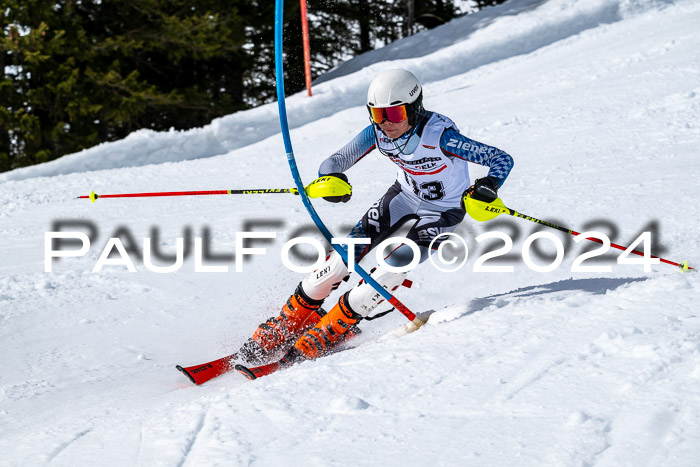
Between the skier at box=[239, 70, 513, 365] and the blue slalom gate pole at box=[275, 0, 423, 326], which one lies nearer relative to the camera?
the blue slalom gate pole at box=[275, 0, 423, 326]

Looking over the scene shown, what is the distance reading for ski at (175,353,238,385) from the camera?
399 centimetres

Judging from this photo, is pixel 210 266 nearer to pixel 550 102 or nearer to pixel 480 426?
pixel 480 426

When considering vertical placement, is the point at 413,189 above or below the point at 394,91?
below

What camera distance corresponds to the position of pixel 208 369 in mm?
4113

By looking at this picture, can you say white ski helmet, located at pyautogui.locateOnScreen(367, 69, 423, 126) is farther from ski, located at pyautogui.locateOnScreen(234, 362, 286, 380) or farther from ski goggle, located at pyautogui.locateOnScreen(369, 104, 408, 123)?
ski, located at pyautogui.locateOnScreen(234, 362, 286, 380)

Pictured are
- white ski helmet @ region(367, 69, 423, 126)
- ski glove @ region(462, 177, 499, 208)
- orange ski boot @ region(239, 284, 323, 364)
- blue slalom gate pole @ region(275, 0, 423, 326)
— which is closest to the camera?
blue slalom gate pole @ region(275, 0, 423, 326)

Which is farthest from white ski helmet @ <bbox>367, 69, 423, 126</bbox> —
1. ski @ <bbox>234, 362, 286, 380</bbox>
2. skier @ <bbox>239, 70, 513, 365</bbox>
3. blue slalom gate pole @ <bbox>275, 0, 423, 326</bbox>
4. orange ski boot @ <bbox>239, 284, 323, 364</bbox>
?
ski @ <bbox>234, 362, 286, 380</bbox>

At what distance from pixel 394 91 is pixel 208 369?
2.00 metres

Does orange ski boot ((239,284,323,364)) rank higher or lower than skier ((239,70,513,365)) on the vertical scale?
lower

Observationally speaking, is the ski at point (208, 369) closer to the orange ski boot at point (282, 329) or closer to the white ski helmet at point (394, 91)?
the orange ski boot at point (282, 329)

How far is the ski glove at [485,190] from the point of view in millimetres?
3676

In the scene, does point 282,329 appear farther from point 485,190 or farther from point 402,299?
point 485,190

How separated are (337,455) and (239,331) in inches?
107

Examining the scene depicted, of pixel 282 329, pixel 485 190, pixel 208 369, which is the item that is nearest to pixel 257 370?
pixel 208 369
